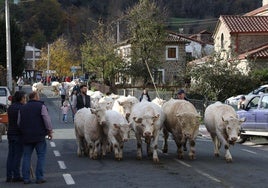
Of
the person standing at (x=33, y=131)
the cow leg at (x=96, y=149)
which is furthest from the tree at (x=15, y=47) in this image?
the person standing at (x=33, y=131)

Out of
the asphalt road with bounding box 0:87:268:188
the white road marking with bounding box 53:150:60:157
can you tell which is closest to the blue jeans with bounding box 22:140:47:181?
the asphalt road with bounding box 0:87:268:188

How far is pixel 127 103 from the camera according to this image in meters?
21.0

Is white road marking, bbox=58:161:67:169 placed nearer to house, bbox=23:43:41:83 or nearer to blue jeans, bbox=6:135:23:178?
blue jeans, bbox=6:135:23:178

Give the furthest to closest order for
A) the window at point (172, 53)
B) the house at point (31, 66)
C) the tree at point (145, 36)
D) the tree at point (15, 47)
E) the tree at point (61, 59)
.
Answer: the house at point (31, 66) → the tree at point (61, 59) → the window at point (172, 53) → the tree at point (15, 47) → the tree at point (145, 36)

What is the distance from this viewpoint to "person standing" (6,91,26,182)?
12.7 m

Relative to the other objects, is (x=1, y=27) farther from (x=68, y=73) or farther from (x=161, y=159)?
(x=161, y=159)

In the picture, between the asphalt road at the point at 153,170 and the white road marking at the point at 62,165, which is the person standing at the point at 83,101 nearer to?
the asphalt road at the point at 153,170

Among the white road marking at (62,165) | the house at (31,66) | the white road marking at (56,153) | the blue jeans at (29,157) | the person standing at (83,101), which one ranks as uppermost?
the house at (31,66)

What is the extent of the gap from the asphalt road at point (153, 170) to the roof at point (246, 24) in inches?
1337

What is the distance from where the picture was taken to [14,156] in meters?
12.9

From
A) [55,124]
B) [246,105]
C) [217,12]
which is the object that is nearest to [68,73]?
[217,12]

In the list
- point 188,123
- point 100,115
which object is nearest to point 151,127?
point 188,123

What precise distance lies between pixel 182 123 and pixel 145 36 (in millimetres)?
39056

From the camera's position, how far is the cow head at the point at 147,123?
51.3 feet
